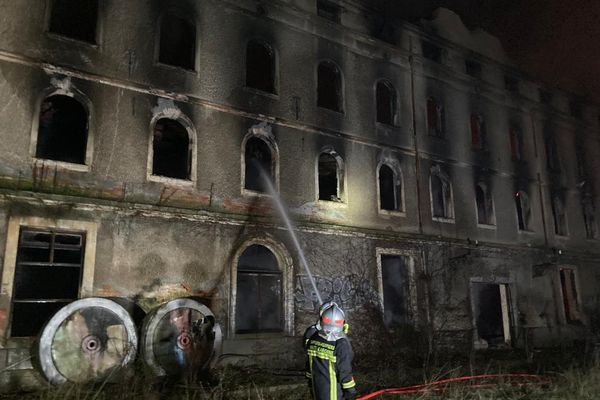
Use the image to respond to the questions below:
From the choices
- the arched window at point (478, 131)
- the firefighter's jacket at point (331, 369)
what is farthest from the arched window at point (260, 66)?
the firefighter's jacket at point (331, 369)

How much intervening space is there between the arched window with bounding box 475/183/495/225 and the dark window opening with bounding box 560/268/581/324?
429cm

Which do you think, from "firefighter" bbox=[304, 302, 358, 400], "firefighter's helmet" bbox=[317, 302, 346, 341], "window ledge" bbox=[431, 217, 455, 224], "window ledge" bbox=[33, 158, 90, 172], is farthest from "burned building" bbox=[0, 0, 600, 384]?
"firefighter's helmet" bbox=[317, 302, 346, 341]

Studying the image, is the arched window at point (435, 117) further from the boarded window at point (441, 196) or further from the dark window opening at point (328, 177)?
the dark window opening at point (328, 177)

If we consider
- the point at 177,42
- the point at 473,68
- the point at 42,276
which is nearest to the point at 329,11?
the point at 177,42

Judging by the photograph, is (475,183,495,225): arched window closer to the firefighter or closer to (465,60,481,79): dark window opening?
(465,60,481,79): dark window opening

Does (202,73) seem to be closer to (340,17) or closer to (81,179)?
(81,179)

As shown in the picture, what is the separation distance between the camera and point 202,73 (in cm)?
1183

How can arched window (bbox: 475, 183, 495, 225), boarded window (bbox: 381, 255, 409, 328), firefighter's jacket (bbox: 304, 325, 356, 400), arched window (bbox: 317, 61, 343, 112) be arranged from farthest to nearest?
arched window (bbox: 475, 183, 495, 225) → arched window (bbox: 317, 61, 343, 112) → boarded window (bbox: 381, 255, 409, 328) → firefighter's jacket (bbox: 304, 325, 356, 400)

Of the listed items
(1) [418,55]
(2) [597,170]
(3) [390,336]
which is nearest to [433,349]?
(3) [390,336]

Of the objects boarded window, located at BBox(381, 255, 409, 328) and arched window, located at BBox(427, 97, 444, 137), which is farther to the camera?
arched window, located at BBox(427, 97, 444, 137)

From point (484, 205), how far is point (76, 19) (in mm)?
14366

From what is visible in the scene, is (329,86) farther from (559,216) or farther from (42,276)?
(559,216)

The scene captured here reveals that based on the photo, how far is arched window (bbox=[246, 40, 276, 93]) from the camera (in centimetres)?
1322

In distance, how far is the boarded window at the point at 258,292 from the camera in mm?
11414
